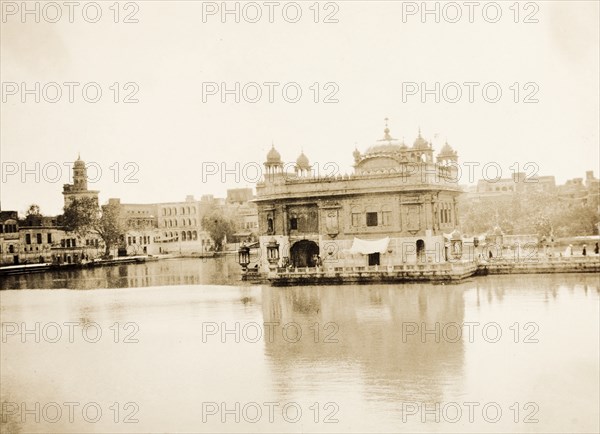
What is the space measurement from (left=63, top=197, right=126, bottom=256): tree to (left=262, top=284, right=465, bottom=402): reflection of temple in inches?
1322

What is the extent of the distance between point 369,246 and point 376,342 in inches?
653

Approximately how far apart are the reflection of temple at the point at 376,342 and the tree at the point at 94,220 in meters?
33.6

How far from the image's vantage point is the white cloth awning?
33.1 m

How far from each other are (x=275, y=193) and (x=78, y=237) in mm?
28105

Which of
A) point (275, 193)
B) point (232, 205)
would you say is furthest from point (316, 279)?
point (232, 205)

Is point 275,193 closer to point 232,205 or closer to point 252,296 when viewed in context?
point 252,296

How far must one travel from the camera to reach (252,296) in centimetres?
2766

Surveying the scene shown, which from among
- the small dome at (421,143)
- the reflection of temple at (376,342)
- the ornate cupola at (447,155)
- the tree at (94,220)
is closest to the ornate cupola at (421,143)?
the small dome at (421,143)

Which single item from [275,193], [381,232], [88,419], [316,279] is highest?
[275,193]

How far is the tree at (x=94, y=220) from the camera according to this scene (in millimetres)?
55469

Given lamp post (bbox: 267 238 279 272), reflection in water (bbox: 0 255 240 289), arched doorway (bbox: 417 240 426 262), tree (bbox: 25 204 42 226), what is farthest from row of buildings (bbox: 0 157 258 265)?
arched doorway (bbox: 417 240 426 262)

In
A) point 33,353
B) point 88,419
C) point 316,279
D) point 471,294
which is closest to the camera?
point 88,419

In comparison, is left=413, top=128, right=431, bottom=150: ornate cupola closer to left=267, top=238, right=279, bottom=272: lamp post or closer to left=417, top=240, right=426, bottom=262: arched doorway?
left=417, top=240, right=426, bottom=262: arched doorway

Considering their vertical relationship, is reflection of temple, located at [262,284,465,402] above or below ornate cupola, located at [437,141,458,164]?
below
